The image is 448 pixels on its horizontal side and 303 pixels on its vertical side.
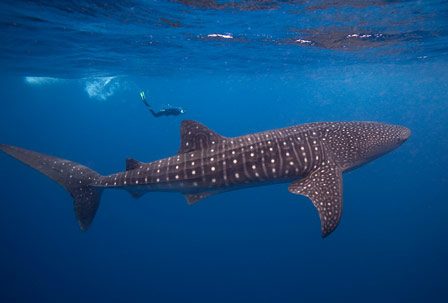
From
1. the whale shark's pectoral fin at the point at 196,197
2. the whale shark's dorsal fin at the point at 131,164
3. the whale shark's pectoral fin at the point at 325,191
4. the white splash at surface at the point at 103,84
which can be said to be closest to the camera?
the whale shark's pectoral fin at the point at 325,191

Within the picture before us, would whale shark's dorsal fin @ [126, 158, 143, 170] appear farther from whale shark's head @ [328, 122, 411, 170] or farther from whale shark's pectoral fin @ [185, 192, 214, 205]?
whale shark's head @ [328, 122, 411, 170]

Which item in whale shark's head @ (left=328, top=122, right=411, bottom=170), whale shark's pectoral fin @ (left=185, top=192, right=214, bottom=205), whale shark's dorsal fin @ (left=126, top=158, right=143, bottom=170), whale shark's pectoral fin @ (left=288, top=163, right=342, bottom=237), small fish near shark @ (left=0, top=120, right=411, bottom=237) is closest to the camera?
whale shark's pectoral fin @ (left=288, top=163, right=342, bottom=237)

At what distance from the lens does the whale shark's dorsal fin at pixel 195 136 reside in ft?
22.8

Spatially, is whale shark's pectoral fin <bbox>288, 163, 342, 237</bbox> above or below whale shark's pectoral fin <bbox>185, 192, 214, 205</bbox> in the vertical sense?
above

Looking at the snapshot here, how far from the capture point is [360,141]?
708 cm

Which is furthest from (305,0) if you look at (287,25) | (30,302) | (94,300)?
(30,302)

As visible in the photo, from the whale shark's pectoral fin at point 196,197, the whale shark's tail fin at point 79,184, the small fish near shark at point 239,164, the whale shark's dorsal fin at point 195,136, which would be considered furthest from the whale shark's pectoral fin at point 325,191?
the whale shark's tail fin at point 79,184

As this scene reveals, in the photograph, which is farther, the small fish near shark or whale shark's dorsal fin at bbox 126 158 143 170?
whale shark's dorsal fin at bbox 126 158 143 170

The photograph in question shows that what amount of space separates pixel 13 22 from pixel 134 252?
1833 centimetres

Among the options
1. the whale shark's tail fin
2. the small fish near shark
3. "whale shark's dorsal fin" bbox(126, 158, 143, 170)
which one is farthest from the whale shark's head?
the whale shark's tail fin

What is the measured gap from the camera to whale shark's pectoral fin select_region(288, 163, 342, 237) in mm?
5480

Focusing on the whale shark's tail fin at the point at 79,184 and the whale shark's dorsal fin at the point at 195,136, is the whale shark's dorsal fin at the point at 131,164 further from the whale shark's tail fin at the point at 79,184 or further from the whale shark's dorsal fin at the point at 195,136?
the whale shark's dorsal fin at the point at 195,136

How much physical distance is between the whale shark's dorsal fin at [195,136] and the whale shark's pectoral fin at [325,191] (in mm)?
2222

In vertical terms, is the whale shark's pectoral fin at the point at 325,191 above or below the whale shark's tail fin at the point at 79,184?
above
